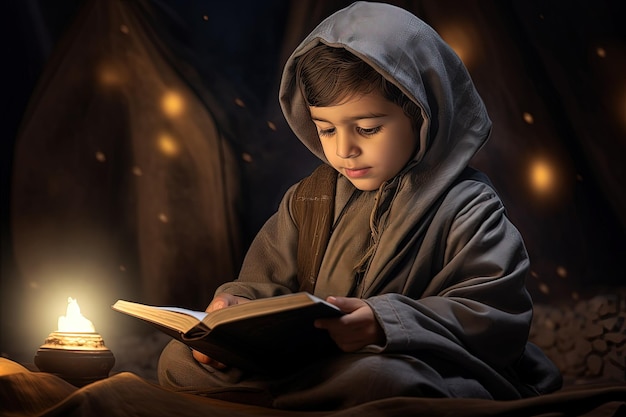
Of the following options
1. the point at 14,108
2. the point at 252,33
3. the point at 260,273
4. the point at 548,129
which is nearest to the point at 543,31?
the point at 548,129

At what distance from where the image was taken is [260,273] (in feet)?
7.45

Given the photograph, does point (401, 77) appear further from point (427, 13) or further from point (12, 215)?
point (12, 215)

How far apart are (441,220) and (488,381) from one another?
37cm

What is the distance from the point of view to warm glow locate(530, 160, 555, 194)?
2783mm

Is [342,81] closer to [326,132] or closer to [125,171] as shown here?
[326,132]

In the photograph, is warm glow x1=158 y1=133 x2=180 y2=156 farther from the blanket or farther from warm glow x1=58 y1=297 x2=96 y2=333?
the blanket

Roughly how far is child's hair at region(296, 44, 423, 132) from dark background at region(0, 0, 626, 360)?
875 millimetres

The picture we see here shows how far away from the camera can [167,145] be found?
3004 mm

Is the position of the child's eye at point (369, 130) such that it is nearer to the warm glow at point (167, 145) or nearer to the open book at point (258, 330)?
the open book at point (258, 330)

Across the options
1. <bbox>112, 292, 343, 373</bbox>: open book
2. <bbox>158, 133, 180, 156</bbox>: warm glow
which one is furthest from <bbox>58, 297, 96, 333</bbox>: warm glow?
<bbox>158, 133, 180, 156</bbox>: warm glow

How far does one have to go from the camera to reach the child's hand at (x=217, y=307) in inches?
79.6

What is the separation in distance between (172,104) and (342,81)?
1121mm

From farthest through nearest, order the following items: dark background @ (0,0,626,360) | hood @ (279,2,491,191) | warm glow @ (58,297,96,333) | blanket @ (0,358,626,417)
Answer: dark background @ (0,0,626,360), warm glow @ (58,297,96,333), hood @ (279,2,491,191), blanket @ (0,358,626,417)

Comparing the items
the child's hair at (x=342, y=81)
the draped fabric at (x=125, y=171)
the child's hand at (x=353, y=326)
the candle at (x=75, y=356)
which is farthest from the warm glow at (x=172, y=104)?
the child's hand at (x=353, y=326)
